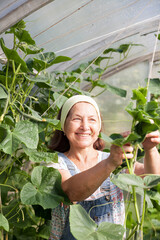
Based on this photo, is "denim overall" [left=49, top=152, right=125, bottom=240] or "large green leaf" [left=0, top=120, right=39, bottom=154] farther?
"denim overall" [left=49, top=152, right=125, bottom=240]

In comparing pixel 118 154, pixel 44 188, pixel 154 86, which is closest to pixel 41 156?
pixel 44 188

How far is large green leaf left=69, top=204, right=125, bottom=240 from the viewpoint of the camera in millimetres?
866

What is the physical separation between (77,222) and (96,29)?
1.54 metres

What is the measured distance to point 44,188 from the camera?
1.18 metres

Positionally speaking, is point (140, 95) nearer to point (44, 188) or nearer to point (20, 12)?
point (44, 188)

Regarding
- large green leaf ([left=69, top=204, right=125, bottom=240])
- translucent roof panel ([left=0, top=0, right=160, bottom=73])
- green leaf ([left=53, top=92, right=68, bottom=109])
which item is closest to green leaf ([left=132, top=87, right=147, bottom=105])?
large green leaf ([left=69, top=204, right=125, bottom=240])

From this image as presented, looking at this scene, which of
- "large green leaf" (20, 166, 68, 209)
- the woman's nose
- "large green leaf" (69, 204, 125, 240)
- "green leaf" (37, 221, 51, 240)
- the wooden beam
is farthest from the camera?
"green leaf" (37, 221, 51, 240)

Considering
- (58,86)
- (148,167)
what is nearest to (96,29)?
(58,86)

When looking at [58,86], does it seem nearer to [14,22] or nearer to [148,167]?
[14,22]

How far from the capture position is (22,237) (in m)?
1.67

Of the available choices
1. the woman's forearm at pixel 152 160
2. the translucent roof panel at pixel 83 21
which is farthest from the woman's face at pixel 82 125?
the translucent roof panel at pixel 83 21

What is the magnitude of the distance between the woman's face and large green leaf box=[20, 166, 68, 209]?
0.49ft

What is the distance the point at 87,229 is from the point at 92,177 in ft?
0.54

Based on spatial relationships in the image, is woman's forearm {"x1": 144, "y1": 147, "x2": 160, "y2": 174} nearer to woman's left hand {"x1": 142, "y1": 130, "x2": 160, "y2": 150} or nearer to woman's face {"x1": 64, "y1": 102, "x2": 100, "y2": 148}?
woman's left hand {"x1": 142, "y1": 130, "x2": 160, "y2": 150}
